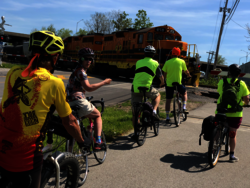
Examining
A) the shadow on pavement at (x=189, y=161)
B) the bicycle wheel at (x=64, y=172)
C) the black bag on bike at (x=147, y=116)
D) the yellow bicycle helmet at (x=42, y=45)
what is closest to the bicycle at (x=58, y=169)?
the bicycle wheel at (x=64, y=172)

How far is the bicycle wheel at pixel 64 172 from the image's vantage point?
7.02ft

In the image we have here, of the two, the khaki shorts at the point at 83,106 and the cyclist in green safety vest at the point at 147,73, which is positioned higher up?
the cyclist in green safety vest at the point at 147,73

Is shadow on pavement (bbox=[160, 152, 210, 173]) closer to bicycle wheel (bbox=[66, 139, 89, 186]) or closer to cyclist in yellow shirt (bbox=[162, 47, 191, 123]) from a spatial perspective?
bicycle wheel (bbox=[66, 139, 89, 186])

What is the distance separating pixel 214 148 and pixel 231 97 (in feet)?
3.20

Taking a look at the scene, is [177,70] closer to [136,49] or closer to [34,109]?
[34,109]

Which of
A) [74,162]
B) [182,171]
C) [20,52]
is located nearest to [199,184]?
[182,171]

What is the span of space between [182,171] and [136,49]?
57.8 ft

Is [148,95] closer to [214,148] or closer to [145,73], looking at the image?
[145,73]

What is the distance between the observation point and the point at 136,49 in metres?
21.1

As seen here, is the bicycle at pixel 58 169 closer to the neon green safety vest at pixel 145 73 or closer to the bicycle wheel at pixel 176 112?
the neon green safety vest at pixel 145 73

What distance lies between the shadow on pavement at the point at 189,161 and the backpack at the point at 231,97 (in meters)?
1.07

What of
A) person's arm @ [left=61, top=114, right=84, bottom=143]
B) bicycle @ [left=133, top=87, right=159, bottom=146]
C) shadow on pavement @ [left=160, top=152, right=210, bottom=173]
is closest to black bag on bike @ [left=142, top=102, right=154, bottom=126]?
bicycle @ [left=133, top=87, right=159, bottom=146]

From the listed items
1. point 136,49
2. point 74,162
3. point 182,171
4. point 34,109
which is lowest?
point 182,171

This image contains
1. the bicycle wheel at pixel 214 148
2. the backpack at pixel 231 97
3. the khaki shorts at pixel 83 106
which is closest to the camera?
the khaki shorts at pixel 83 106
